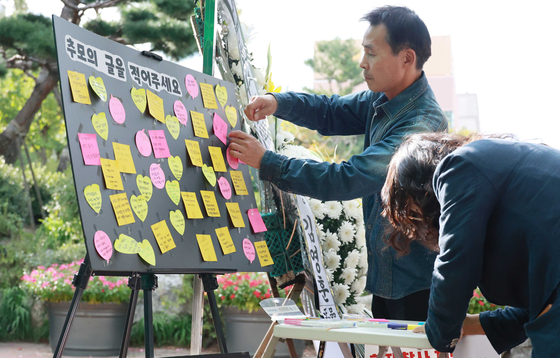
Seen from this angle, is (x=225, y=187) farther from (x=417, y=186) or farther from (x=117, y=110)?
(x=417, y=186)

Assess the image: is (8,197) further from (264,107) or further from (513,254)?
(513,254)

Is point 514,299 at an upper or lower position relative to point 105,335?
upper

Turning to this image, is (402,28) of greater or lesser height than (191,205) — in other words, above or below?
above

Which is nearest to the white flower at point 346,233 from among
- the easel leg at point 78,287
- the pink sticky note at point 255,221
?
the pink sticky note at point 255,221

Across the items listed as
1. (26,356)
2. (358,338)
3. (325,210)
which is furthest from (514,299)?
(26,356)

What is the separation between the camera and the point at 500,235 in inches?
35.4

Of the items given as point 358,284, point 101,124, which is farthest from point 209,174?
point 358,284

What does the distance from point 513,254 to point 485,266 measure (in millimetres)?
64

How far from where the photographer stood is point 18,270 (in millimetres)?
5574

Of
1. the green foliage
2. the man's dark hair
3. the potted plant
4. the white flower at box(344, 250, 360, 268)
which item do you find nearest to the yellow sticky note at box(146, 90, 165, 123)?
the man's dark hair

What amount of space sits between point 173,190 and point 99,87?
0.38 metres

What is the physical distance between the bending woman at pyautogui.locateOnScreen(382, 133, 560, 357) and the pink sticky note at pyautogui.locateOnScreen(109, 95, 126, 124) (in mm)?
947

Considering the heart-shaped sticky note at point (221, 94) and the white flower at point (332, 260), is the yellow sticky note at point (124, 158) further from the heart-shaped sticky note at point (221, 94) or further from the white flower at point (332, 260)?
the white flower at point (332, 260)

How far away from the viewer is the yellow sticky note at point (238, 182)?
5.90 feet
